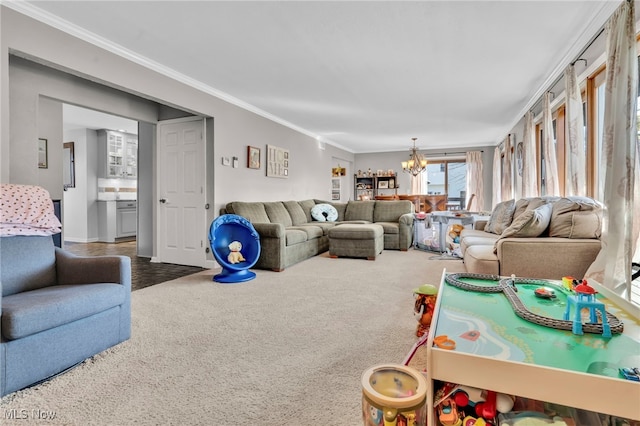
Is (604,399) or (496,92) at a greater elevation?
(496,92)

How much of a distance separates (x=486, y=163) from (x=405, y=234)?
4.85 metres

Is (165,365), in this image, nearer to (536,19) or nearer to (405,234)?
(536,19)

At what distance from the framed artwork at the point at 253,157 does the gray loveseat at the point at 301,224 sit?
0.64 metres

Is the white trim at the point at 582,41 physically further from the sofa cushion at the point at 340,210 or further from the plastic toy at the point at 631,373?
the sofa cushion at the point at 340,210

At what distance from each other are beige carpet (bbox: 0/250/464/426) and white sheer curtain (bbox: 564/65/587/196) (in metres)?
2.06

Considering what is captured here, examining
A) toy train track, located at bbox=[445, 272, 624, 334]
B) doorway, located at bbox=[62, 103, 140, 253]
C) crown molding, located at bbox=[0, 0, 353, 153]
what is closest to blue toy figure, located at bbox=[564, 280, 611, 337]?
toy train track, located at bbox=[445, 272, 624, 334]

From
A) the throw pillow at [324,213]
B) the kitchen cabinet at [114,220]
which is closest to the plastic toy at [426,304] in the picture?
the throw pillow at [324,213]

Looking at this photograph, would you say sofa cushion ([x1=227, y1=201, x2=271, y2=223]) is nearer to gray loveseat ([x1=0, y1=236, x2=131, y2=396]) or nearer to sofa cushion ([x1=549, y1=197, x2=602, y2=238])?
gray loveseat ([x1=0, y1=236, x2=131, y2=396])

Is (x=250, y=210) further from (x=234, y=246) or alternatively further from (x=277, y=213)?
(x=234, y=246)

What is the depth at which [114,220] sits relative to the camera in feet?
22.8

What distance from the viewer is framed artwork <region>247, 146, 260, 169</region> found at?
5117mm

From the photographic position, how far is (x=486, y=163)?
8.98 m

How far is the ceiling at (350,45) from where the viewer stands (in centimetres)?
254

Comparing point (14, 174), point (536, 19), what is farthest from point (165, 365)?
point (536, 19)
